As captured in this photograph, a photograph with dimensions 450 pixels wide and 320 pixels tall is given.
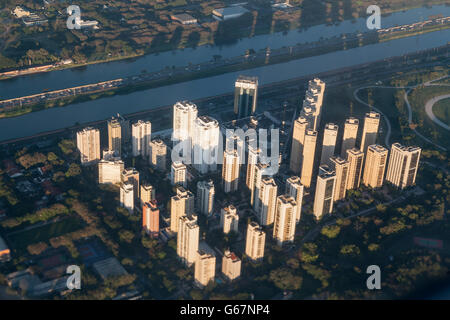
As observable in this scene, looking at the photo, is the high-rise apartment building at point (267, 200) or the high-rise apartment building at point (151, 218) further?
the high-rise apartment building at point (267, 200)

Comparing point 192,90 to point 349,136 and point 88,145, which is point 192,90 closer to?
point 88,145

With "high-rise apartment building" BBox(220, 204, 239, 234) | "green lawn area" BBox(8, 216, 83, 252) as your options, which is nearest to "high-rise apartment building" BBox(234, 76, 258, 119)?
"high-rise apartment building" BBox(220, 204, 239, 234)

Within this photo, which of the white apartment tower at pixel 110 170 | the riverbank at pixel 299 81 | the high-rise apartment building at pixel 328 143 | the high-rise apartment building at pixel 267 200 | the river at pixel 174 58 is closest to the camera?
the high-rise apartment building at pixel 267 200

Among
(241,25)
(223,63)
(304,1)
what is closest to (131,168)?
(223,63)

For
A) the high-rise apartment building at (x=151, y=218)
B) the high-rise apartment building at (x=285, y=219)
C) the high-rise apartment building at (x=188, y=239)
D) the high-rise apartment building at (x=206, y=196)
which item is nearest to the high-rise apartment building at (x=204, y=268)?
the high-rise apartment building at (x=188, y=239)

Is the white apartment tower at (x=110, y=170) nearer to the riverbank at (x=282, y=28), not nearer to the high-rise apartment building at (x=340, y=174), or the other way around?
the high-rise apartment building at (x=340, y=174)

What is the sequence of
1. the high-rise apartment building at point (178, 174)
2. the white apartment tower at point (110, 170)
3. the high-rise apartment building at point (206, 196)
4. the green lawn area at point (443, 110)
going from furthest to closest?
the green lawn area at point (443, 110) < the white apartment tower at point (110, 170) < the high-rise apartment building at point (178, 174) < the high-rise apartment building at point (206, 196)
